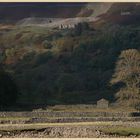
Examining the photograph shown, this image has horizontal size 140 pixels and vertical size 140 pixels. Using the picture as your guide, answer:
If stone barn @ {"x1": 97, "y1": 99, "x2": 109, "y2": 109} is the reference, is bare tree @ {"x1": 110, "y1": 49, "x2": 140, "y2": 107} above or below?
above

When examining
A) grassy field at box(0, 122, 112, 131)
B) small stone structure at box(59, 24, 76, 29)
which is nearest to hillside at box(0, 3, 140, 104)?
small stone structure at box(59, 24, 76, 29)

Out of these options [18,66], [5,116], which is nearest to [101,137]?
[5,116]

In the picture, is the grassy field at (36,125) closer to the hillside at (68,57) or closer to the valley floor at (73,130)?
the valley floor at (73,130)

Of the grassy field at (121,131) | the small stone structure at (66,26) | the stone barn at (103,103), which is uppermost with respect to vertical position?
the small stone structure at (66,26)

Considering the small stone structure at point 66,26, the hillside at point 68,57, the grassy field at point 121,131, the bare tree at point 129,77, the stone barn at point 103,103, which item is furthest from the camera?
the hillside at point 68,57

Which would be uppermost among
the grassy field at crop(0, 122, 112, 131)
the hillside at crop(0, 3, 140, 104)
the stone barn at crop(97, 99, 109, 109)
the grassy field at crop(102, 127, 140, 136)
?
the hillside at crop(0, 3, 140, 104)

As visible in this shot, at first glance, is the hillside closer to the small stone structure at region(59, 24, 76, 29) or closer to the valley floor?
the small stone structure at region(59, 24, 76, 29)

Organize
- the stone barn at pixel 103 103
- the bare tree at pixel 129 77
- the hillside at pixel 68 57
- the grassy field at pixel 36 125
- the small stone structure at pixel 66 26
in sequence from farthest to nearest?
1. the hillside at pixel 68 57
2. the small stone structure at pixel 66 26
3. the bare tree at pixel 129 77
4. the stone barn at pixel 103 103
5. the grassy field at pixel 36 125

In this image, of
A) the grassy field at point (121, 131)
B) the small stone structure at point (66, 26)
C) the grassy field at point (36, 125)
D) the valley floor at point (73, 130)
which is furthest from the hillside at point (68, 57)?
the grassy field at point (121, 131)

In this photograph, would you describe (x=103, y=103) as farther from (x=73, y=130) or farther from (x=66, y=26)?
(x=73, y=130)

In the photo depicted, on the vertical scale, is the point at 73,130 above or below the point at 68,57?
below

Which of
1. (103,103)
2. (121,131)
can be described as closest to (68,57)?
(103,103)

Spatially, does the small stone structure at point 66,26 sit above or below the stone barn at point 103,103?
above

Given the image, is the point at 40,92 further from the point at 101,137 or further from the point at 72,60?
the point at 101,137
